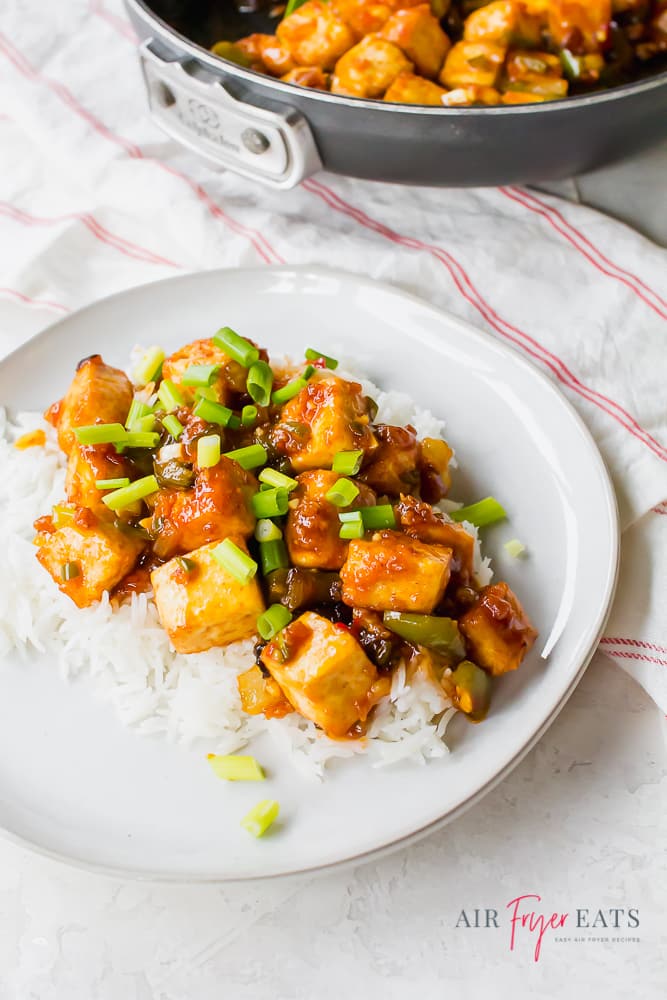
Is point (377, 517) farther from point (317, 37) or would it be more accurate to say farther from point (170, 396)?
point (317, 37)

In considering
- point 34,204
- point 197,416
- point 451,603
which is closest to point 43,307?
point 34,204

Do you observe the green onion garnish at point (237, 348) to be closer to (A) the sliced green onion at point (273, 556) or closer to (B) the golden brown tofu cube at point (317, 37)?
(A) the sliced green onion at point (273, 556)

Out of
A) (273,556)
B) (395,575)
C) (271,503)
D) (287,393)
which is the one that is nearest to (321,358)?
(287,393)

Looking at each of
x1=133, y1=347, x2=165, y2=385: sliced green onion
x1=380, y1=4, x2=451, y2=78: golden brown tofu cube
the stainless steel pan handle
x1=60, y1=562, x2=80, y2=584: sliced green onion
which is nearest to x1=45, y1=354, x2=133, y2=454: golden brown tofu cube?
x1=133, y1=347, x2=165, y2=385: sliced green onion

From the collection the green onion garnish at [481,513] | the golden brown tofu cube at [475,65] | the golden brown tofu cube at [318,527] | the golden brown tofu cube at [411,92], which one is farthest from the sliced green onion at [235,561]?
the golden brown tofu cube at [475,65]

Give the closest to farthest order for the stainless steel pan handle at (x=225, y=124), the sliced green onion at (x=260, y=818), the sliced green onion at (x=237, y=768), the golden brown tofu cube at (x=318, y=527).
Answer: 1. the sliced green onion at (x=260, y=818)
2. the sliced green onion at (x=237, y=768)
3. the golden brown tofu cube at (x=318, y=527)
4. the stainless steel pan handle at (x=225, y=124)
